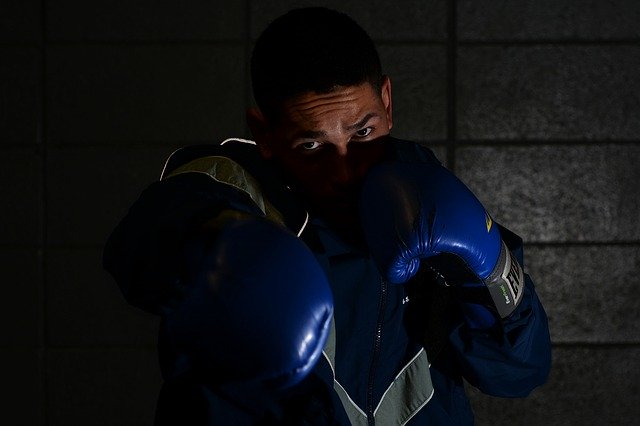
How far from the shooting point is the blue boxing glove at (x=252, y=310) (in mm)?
751

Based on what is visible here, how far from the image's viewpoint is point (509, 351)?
112cm

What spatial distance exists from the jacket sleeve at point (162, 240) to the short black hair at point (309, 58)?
0.24 metres

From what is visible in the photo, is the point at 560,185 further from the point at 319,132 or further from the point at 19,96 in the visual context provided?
the point at 19,96

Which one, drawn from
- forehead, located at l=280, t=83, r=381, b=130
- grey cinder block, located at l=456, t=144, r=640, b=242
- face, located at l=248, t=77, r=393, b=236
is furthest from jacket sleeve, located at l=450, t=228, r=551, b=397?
grey cinder block, located at l=456, t=144, r=640, b=242

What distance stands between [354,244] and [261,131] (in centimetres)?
25

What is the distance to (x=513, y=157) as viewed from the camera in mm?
2344

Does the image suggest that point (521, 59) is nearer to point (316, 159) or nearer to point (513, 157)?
point (513, 157)

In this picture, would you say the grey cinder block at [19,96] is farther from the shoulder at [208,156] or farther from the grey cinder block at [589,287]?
the grey cinder block at [589,287]

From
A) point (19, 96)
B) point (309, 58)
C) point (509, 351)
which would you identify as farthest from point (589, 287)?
point (19, 96)

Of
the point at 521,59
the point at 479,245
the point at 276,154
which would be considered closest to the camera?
the point at 479,245

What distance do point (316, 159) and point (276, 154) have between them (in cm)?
9

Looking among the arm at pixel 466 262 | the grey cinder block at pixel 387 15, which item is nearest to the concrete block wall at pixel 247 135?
the grey cinder block at pixel 387 15

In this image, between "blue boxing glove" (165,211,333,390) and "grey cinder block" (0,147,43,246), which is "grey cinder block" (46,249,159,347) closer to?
"grey cinder block" (0,147,43,246)

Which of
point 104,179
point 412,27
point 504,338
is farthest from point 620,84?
point 104,179
